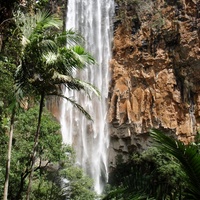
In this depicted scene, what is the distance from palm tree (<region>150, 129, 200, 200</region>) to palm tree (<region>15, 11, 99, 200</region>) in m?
4.69

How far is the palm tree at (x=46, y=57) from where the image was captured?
20.9 ft

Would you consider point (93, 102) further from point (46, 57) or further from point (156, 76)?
point (46, 57)

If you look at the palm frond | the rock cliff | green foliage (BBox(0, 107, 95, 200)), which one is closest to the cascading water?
the rock cliff

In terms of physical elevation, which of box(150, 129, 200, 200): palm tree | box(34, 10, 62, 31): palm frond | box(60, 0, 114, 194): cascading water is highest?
box(60, 0, 114, 194): cascading water

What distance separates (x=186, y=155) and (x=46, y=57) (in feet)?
17.1

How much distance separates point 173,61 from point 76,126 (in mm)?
9380

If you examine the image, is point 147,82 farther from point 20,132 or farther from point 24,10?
point 24,10

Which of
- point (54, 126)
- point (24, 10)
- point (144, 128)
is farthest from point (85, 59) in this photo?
point (144, 128)

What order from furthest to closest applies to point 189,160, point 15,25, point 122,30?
1. point 122,30
2. point 15,25
3. point 189,160

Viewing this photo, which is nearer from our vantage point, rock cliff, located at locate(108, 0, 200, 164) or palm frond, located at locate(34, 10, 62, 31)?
palm frond, located at locate(34, 10, 62, 31)

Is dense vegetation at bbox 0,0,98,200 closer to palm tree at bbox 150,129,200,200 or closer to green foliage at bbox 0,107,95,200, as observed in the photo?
palm tree at bbox 150,129,200,200

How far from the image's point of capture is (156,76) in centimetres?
2622

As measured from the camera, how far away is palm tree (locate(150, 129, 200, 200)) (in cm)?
159

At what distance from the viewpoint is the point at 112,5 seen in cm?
3138
